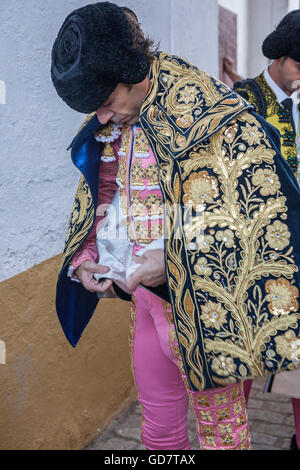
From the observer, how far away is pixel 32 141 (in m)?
2.56

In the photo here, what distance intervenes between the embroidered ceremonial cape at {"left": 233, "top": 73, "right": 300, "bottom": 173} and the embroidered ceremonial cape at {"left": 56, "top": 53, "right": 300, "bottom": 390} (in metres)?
1.05

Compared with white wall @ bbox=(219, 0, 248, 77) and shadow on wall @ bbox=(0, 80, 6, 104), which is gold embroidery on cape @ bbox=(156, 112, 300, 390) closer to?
shadow on wall @ bbox=(0, 80, 6, 104)

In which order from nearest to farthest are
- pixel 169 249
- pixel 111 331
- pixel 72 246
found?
pixel 169 249
pixel 72 246
pixel 111 331

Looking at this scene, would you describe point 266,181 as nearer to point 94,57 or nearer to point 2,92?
point 94,57

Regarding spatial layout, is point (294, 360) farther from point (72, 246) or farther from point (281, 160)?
point (72, 246)

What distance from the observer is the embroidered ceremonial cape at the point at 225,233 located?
1.55m

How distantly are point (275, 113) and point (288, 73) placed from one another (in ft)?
0.80

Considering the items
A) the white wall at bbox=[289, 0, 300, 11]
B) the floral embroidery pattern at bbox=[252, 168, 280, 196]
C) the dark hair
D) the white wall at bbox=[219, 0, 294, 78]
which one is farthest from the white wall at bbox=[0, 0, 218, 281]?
the white wall at bbox=[289, 0, 300, 11]

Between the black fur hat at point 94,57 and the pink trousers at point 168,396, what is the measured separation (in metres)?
0.73

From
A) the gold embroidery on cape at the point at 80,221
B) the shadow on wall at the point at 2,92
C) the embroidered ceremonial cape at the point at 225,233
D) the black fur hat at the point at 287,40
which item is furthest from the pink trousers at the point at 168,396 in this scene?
the black fur hat at the point at 287,40

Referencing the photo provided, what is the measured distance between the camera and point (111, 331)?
328 centimetres

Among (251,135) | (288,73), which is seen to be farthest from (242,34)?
(251,135)
